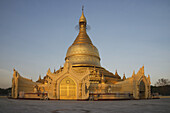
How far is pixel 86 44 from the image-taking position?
5494 cm

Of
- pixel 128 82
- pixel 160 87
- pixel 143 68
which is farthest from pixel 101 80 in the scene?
pixel 160 87

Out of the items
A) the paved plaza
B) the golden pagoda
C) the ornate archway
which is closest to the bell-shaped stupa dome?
the golden pagoda

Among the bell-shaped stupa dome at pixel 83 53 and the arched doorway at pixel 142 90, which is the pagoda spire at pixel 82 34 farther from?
the arched doorway at pixel 142 90

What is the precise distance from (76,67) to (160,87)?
5351 centimetres

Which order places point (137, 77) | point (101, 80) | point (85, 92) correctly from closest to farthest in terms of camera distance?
point (85, 92) < point (137, 77) < point (101, 80)

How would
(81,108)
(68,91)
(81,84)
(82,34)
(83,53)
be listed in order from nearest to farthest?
1. (81,108)
2. (81,84)
3. (68,91)
4. (83,53)
5. (82,34)

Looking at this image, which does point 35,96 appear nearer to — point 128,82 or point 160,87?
point 128,82

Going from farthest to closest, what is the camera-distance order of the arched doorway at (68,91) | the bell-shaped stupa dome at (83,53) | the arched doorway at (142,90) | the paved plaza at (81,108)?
the bell-shaped stupa dome at (83,53) < the arched doorway at (142,90) < the arched doorway at (68,91) < the paved plaza at (81,108)

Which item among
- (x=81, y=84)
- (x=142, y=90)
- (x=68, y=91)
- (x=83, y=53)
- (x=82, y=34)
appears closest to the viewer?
(x=81, y=84)

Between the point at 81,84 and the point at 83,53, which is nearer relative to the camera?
the point at 81,84

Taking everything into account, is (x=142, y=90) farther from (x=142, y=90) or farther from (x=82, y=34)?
(x=82, y=34)

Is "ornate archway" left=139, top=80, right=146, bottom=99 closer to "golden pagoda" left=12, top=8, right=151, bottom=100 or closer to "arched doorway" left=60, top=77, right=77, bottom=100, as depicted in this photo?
"golden pagoda" left=12, top=8, right=151, bottom=100

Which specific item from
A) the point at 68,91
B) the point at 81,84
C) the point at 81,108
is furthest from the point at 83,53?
the point at 81,108

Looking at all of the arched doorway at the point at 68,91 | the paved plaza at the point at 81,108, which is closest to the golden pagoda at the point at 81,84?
the arched doorway at the point at 68,91
